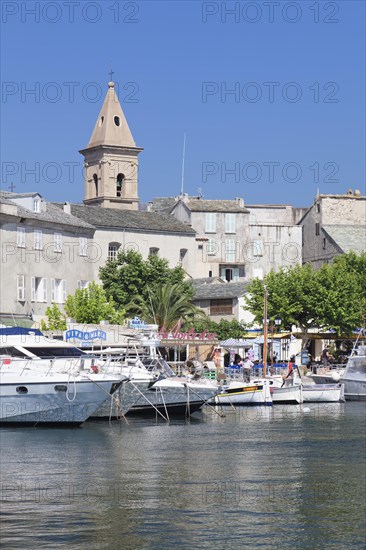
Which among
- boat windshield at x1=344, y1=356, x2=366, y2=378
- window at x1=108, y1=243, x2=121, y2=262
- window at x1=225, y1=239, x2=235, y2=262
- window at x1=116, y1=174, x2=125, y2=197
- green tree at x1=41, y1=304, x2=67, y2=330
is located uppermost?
window at x1=116, y1=174, x2=125, y2=197

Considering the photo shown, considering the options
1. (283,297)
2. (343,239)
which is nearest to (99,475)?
(283,297)

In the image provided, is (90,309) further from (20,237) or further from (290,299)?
(290,299)

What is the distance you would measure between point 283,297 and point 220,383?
21.6 m

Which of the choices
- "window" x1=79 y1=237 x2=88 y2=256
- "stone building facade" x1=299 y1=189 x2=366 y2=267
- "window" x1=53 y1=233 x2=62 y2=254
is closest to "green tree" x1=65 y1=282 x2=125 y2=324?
"window" x1=53 y1=233 x2=62 y2=254

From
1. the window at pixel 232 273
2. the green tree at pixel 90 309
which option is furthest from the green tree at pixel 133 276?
the window at pixel 232 273

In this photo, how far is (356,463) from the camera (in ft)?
131

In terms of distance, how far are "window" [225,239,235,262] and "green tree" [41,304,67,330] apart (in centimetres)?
3989

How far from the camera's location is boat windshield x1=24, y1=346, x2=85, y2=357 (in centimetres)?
5029

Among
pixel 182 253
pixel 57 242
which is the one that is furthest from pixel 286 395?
pixel 182 253

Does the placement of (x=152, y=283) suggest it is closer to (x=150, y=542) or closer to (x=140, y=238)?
(x=140, y=238)

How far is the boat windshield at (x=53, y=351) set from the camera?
165ft

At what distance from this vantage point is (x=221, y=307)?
3866 inches

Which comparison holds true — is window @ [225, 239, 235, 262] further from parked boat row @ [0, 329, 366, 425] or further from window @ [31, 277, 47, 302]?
parked boat row @ [0, 329, 366, 425]

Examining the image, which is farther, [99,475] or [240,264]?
[240,264]
